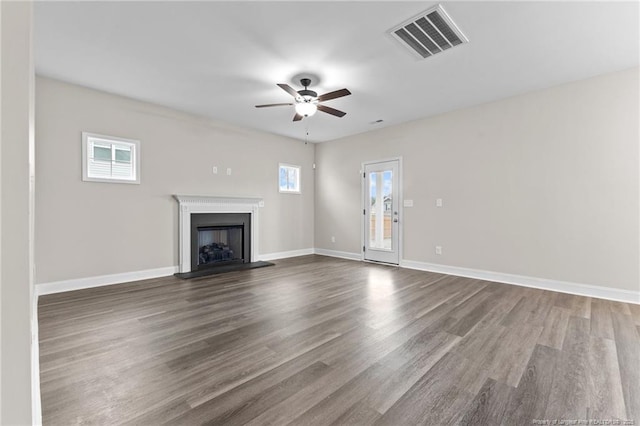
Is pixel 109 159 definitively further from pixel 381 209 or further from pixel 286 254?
pixel 381 209

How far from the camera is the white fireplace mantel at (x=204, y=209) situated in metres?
4.93

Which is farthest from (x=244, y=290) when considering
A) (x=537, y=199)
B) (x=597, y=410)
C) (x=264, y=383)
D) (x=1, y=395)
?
(x=537, y=199)

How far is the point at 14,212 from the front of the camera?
2.70 feet

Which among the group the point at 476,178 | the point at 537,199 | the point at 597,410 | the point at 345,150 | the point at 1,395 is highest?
the point at 345,150

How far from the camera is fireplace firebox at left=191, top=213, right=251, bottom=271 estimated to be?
5.14 m

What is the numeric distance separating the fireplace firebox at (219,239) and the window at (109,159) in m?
1.20

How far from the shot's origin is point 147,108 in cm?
461

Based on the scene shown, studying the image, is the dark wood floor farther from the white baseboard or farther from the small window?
the small window

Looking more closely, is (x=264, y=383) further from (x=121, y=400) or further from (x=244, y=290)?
(x=244, y=290)

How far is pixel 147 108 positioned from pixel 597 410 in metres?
5.98

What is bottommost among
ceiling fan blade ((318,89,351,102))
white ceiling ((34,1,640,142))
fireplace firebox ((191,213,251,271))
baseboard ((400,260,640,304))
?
baseboard ((400,260,640,304))

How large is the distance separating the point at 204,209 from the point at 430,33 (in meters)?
4.34

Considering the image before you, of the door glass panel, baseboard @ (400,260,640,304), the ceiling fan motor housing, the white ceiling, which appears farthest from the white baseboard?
the ceiling fan motor housing

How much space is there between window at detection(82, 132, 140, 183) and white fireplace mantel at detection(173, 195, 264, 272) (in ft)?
2.53
